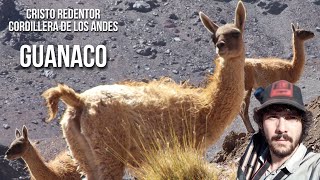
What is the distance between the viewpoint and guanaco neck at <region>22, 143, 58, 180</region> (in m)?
10.1

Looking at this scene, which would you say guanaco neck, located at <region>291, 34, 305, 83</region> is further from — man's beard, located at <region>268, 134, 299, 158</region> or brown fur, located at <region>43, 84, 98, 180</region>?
man's beard, located at <region>268, 134, 299, 158</region>

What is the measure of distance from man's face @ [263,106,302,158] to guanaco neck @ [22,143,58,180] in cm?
747

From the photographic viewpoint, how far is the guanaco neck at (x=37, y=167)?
33.1ft

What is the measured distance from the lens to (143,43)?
68500 mm

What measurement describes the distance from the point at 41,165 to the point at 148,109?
494cm

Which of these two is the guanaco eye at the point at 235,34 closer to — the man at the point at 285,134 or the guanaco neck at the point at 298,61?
the man at the point at 285,134

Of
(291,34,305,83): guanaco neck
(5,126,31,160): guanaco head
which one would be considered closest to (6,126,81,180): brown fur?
(5,126,31,160): guanaco head

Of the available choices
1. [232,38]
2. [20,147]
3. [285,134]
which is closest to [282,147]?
[285,134]

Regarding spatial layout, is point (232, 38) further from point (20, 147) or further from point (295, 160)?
point (20, 147)

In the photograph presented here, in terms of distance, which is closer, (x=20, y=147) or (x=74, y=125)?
(x=74, y=125)

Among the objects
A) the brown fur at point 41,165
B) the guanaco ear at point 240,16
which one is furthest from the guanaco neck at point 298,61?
the guanaco ear at point 240,16

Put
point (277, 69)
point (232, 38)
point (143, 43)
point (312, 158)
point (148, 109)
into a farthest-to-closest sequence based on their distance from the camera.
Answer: point (143, 43), point (277, 69), point (232, 38), point (148, 109), point (312, 158)

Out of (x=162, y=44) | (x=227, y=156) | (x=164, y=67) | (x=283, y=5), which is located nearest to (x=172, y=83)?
(x=227, y=156)

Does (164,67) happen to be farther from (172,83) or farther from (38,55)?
(172,83)
